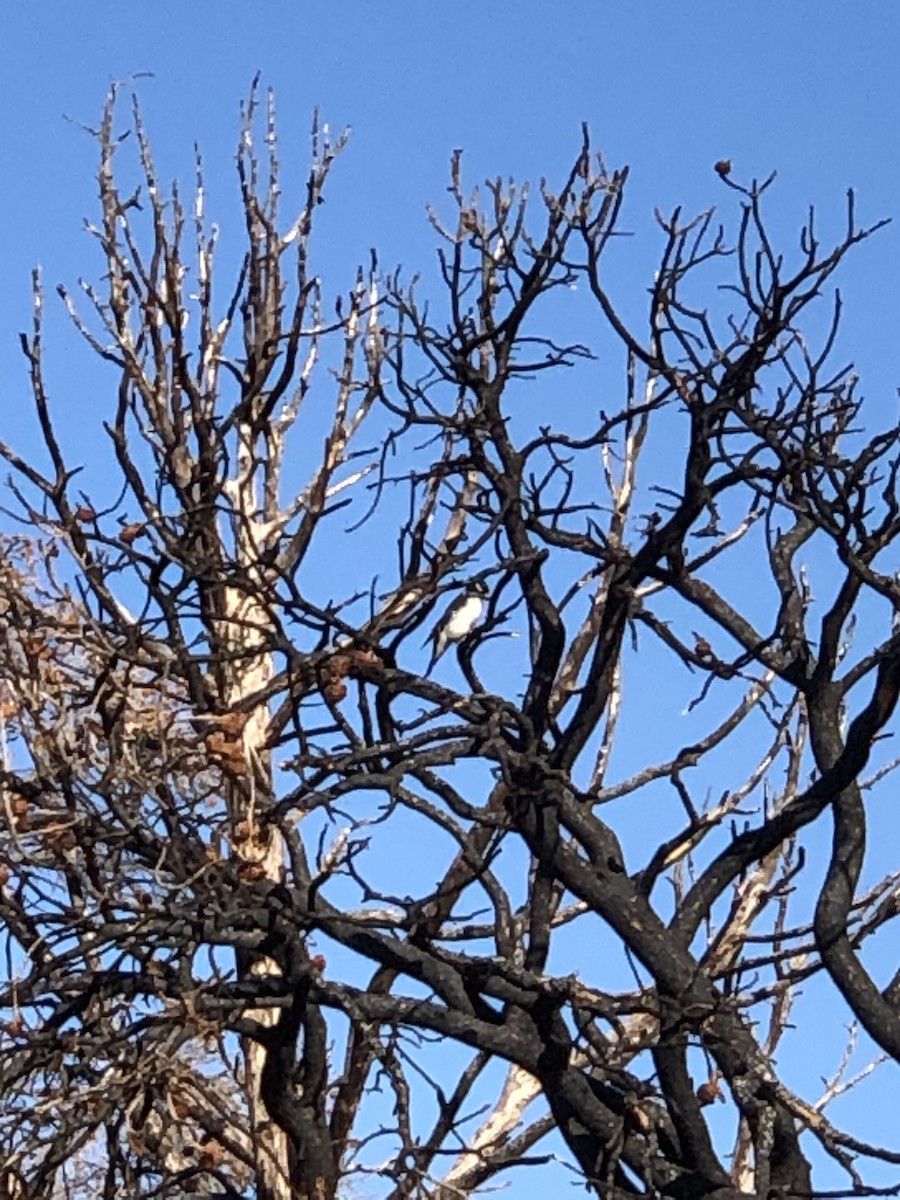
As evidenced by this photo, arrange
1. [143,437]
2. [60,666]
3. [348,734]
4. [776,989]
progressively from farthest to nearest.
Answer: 1. [143,437]
2. [60,666]
3. [776,989]
4. [348,734]

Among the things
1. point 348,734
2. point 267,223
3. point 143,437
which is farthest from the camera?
point 267,223

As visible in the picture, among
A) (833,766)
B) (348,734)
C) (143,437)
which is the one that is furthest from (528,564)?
(143,437)

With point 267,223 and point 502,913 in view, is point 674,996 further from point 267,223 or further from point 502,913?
point 267,223

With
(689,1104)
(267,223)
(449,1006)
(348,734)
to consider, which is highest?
(267,223)

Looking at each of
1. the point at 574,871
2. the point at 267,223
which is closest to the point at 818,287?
the point at 574,871

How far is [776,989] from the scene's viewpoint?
6.51 meters

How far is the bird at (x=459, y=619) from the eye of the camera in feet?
21.7

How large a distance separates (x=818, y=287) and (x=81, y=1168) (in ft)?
18.3

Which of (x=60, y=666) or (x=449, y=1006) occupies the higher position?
(x=60, y=666)

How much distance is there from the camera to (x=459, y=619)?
7.71m

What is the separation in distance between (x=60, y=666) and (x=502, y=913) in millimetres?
2365

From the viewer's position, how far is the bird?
260 inches

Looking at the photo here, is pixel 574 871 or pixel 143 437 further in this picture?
pixel 143 437

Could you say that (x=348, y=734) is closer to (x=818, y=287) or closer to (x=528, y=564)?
(x=528, y=564)
